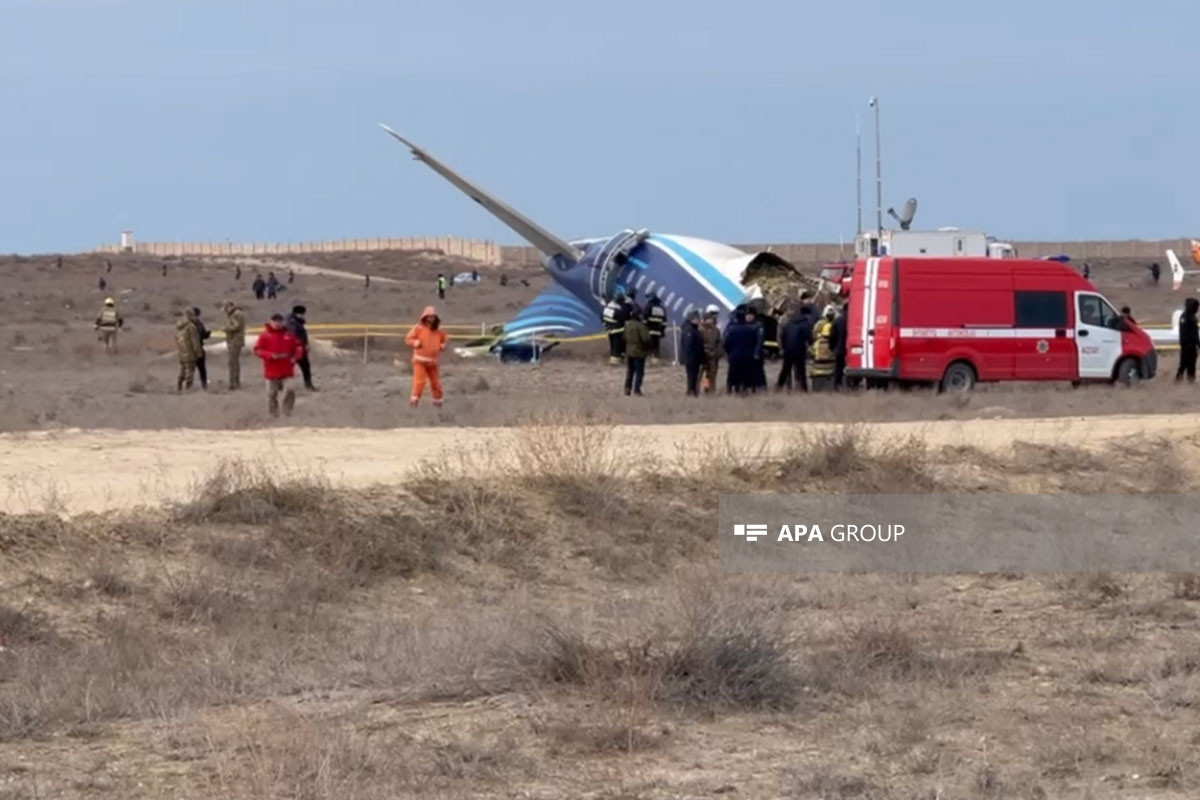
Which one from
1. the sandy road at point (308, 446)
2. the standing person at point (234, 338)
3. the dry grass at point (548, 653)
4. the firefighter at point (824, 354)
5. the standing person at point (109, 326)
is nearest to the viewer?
the dry grass at point (548, 653)

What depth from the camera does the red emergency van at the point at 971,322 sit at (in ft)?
96.0

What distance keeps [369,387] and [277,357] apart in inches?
393

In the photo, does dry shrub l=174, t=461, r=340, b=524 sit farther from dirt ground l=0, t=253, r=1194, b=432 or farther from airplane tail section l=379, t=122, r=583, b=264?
airplane tail section l=379, t=122, r=583, b=264

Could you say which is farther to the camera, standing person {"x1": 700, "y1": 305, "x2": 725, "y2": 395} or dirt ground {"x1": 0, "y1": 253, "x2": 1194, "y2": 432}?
standing person {"x1": 700, "y1": 305, "x2": 725, "y2": 395}

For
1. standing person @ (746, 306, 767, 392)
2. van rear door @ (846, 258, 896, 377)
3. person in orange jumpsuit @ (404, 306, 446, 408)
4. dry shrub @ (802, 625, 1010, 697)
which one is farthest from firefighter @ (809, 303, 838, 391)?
dry shrub @ (802, 625, 1010, 697)

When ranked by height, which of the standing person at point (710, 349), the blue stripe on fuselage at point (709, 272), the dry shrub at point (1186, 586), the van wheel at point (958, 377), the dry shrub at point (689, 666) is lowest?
the dry shrub at point (1186, 586)

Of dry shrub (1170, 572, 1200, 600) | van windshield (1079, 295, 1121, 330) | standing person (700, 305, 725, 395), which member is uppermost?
van windshield (1079, 295, 1121, 330)

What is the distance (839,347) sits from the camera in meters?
30.0

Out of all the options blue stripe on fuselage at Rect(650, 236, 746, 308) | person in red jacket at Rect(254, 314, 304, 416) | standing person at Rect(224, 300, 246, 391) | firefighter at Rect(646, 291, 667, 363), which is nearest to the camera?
person in red jacket at Rect(254, 314, 304, 416)

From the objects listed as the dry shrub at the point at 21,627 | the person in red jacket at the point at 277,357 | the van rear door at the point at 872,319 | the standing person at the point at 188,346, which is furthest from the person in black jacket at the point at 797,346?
the dry shrub at the point at 21,627

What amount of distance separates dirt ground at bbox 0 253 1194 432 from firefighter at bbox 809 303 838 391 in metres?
1.73

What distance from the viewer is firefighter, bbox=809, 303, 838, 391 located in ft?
98.4

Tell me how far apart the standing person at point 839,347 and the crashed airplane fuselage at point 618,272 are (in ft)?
21.3

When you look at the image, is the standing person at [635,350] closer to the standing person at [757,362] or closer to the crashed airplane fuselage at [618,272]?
the standing person at [757,362]
